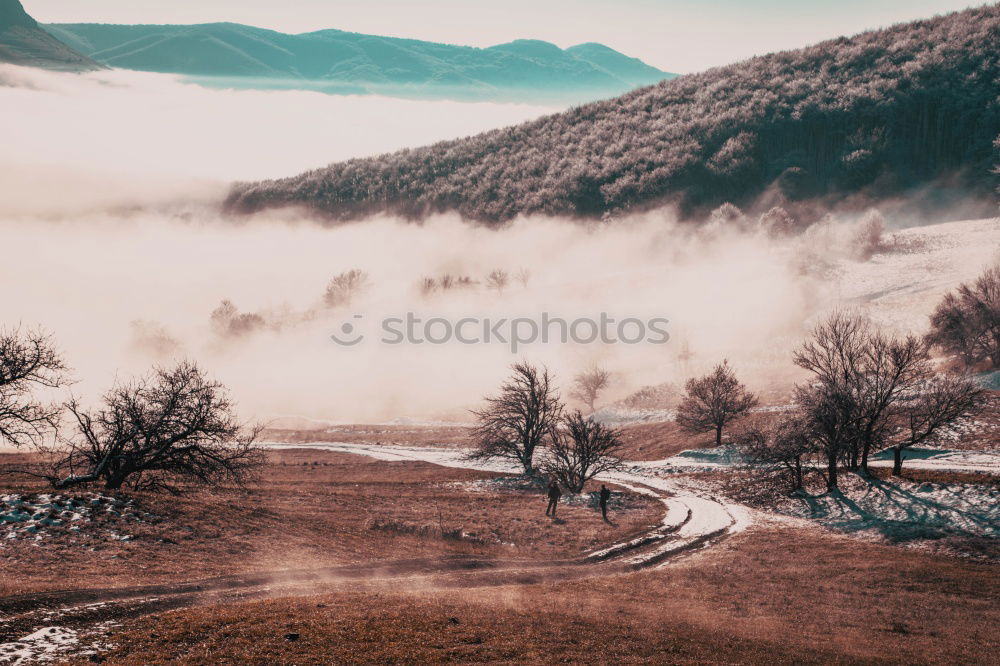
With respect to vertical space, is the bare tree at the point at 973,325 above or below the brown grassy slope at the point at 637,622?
above

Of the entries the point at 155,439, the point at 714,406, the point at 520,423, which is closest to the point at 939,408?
the point at 714,406

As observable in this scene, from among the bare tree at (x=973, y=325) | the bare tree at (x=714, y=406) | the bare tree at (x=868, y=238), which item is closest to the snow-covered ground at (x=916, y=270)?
the bare tree at (x=868, y=238)

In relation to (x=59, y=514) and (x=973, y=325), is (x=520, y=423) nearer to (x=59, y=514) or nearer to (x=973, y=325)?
(x=59, y=514)

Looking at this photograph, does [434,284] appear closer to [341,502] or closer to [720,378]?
[720,378]

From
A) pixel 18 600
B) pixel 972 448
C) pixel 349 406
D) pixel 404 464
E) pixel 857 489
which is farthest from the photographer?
pixel 349 406

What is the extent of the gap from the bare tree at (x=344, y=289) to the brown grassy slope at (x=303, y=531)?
121 metres

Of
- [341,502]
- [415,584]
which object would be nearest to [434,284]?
[341,502]

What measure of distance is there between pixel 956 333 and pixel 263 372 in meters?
125

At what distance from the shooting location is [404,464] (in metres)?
70.4

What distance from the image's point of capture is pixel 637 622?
2198 cm

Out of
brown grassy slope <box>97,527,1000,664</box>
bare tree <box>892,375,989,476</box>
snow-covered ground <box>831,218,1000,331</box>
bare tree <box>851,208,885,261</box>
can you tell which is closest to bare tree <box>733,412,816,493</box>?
bare tree <box>892,375,989,476</box>

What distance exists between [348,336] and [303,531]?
121093mm

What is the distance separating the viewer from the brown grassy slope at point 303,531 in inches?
951

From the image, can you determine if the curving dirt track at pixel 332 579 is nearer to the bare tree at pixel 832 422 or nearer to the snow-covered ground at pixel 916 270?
the bare tree at pixel 832 422
